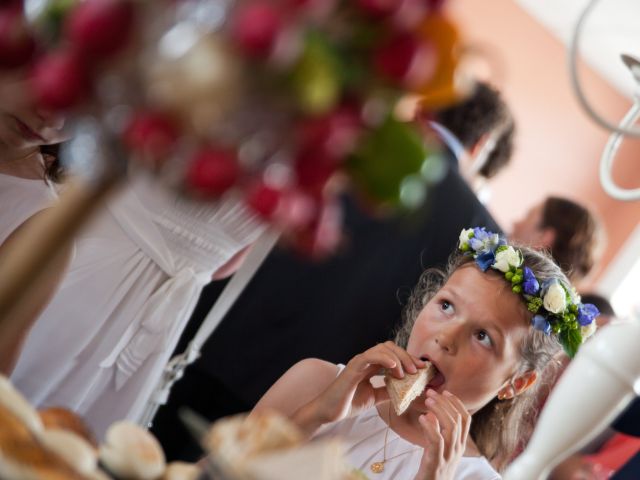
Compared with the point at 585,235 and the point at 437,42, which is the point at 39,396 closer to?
the point at 437,42

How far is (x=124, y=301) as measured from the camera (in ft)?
4.37

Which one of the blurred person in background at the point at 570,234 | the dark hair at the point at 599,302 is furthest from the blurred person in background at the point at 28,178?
the dark hair at the point at 599,302

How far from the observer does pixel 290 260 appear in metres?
1.48

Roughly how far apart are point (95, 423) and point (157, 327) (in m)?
0.19

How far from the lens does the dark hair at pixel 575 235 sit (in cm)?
244

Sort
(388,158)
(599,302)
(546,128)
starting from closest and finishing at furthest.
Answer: (388,158)
(599,302)
(546,128)

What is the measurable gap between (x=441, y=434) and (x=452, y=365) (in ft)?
0.38

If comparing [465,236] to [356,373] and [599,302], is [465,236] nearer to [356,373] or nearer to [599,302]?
[356,373]

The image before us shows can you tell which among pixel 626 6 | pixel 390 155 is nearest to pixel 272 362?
pixel 390 155

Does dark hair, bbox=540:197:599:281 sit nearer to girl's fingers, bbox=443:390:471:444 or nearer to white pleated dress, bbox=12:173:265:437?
girl's fingers, bbox=443:390:471:444

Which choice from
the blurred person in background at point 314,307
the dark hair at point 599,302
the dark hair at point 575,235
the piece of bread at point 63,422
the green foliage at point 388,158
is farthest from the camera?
the dark hair at point 599,302

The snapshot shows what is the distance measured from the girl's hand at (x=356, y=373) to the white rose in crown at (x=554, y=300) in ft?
0.90

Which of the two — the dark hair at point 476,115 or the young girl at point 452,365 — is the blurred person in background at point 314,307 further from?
the dark hair at point 476,115

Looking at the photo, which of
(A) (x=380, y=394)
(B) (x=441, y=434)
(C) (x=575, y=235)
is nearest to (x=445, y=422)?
(B) (x=441, y=434)
